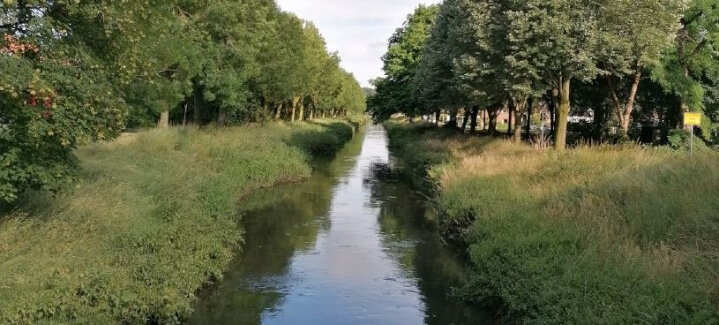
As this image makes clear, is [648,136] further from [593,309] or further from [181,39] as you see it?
[593,309]

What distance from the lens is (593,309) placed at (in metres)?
8.50

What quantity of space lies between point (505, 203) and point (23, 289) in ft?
36.9

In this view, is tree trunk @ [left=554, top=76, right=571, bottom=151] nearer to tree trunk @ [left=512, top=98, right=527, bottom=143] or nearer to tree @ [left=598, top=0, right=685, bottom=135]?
tree @ [left=598, top=0, right=685, bottom=135]

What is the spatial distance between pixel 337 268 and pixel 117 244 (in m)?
6.03

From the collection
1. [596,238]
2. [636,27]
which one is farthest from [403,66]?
[596,238]

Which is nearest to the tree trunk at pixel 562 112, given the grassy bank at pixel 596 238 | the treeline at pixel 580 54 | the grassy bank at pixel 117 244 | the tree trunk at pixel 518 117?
the treeline at pixel 580 54

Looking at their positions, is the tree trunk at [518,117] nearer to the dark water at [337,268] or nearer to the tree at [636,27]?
the dark water at [337,268]

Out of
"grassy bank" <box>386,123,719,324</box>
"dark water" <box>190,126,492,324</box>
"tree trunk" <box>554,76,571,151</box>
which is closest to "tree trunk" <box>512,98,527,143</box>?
"tree trunk" <box>554,76,571,151</box>

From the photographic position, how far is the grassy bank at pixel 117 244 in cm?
830

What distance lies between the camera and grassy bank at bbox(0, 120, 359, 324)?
8297mm

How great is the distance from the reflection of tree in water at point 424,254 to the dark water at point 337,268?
25 millimetres

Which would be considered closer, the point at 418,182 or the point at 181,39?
the point at 181,39

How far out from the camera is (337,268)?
15.3m

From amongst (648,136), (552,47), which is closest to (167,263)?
(552,47)
